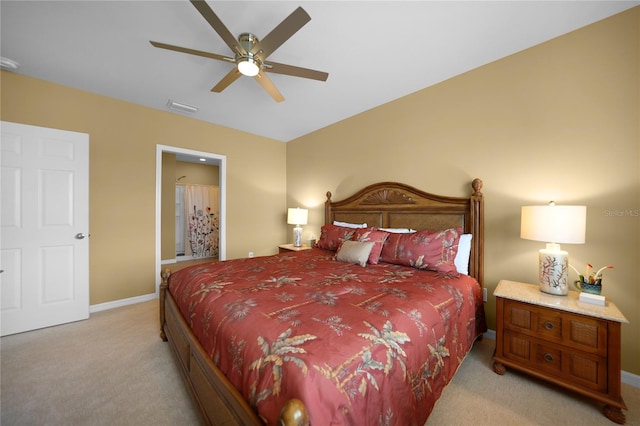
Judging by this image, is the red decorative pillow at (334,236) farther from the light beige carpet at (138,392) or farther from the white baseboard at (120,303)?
the white baseboard at (120,303)

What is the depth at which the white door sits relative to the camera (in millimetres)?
2367

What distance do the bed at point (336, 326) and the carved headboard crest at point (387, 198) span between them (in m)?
0.45

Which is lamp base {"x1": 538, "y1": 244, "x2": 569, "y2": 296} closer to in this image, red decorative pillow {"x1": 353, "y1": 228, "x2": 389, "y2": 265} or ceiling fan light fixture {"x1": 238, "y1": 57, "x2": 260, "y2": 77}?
red decorative pillow {"x1": 353, "y1": 228, "x2": 389, "y2": 265}

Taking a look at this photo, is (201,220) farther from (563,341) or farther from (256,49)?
(563,341)

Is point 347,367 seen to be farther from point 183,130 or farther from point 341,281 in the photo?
point 183,130

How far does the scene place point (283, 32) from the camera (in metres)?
1.61

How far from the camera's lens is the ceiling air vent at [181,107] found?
3.22 m

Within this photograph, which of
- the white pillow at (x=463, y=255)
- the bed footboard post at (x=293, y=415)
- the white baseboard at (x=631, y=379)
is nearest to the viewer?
the bed footboard post at (x=293, y=415)

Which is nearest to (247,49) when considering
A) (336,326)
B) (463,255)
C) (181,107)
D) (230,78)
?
(230,78)

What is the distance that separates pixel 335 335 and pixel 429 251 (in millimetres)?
1510

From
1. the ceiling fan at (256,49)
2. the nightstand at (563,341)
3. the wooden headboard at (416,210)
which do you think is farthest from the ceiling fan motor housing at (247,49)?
the nightstand at (563,341)

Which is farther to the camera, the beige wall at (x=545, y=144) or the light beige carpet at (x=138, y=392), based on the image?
the beige wall at (x=545, y=144)

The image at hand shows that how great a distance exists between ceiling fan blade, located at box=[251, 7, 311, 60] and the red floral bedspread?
1.70m

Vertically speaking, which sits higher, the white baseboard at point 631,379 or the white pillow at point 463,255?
the white pillow at point 463,255
